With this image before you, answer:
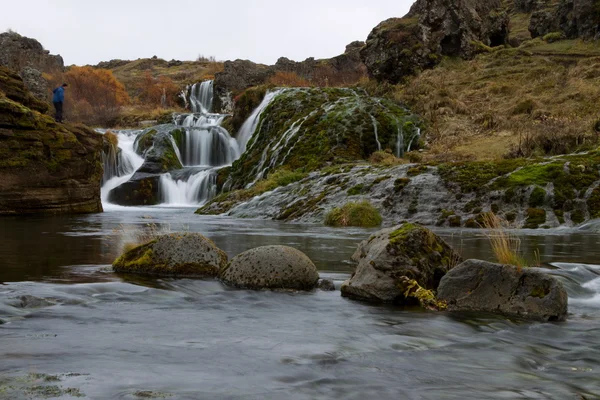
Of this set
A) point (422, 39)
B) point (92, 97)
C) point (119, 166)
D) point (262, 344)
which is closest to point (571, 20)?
point (422, 39)

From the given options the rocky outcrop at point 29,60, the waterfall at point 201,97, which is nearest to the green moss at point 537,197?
the rocky outcrop at point 29,60

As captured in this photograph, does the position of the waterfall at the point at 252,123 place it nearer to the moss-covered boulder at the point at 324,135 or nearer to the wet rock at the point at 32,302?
the moss-covered boulder at the point at 324,135

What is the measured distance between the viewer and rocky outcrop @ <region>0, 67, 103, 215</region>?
2119 cm

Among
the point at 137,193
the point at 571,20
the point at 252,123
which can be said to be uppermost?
the point at 571,20

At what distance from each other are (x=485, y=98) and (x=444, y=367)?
27987mm

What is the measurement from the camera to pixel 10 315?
609 centimetres

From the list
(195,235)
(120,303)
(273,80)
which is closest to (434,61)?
(273,80)

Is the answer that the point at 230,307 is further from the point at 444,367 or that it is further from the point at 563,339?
the point at 563,339

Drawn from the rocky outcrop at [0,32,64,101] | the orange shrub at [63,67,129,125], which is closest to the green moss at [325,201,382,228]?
the rocky outcrop at [0,32,64,101]

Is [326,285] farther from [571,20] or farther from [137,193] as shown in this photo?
[571,20]

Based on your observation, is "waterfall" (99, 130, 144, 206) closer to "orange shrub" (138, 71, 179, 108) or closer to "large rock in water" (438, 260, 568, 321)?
"orange shrub" (138, 71, 179, 108)

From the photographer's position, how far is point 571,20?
40250 mm

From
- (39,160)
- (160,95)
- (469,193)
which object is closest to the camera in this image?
(469,193)

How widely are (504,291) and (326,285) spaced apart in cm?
242
